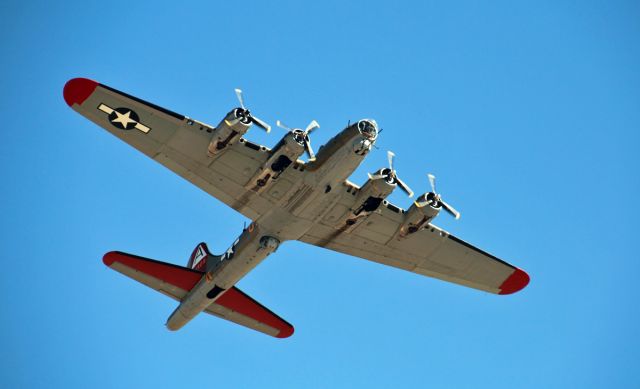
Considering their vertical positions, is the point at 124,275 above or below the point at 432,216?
below

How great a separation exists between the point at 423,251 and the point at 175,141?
13938 millimetres

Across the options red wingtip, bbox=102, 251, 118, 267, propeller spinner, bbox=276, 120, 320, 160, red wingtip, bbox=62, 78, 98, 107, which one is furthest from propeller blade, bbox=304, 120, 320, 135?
red wingtip, bbox=102, 251, 118, 267

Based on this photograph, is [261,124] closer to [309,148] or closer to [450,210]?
[309,148]

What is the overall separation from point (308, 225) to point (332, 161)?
16.2 feet

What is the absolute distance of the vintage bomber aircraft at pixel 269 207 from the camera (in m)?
30.3

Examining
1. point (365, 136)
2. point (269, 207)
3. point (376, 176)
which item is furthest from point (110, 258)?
point (365, 136)

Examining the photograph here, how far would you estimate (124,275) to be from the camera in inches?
1430

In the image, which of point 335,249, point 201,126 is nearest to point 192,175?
point 201,126

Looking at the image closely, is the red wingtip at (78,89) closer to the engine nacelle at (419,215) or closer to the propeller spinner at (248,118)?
the propeller spinner at (248,118)

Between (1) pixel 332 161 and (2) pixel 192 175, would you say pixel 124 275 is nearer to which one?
(2) pixel 192 175

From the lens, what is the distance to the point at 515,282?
3828 cm

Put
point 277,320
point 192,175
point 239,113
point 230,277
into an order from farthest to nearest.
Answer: point 277,320
point 230,277
point 192,175
point 239,113

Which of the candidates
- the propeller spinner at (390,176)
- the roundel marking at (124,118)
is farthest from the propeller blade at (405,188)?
the roundel marking at (124,118)

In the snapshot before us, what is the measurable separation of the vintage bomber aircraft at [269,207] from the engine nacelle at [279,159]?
0.04m
